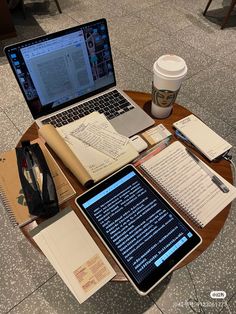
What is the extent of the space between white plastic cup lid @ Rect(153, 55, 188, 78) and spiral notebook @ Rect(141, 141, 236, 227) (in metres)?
0.27

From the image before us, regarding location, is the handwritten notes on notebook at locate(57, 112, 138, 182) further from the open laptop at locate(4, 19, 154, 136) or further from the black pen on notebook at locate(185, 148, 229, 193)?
the black pen on notebook at locate(185, 148, 229, 193)

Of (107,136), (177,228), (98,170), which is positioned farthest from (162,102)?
(177,228)

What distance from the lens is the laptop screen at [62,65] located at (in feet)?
2.75

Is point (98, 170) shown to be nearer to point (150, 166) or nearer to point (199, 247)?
point (150, 166)

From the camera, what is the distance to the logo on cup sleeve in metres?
0.94

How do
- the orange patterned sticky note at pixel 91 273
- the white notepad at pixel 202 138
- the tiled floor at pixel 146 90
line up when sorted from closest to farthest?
the orange patterned sticky note at pixel 91 273 → the white notepad at pixel 202 138 → the tiled floor at pixel 146 90

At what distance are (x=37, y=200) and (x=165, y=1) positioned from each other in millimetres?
3244

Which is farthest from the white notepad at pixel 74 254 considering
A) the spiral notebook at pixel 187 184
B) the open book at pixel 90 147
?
the spiral notebook at pixel 187 184

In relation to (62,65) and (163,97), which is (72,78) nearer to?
(62,65)

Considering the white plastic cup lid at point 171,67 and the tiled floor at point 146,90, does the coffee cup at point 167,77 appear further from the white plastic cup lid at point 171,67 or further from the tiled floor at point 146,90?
the tiled floor at point 146,90

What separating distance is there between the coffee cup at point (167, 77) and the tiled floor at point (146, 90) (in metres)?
0.87

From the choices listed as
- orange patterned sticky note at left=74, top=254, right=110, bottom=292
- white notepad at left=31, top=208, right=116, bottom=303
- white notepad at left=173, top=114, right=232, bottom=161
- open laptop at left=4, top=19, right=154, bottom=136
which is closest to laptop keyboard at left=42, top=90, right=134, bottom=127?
open laptop at left=4, top=19, right=154, bottom=136

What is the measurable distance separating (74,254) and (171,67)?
71cm

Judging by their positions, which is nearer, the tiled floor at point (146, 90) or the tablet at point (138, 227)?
the tablet at point (138, 227)
